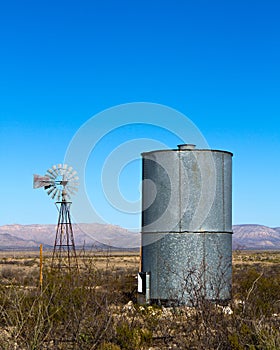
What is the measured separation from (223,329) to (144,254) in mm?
5712

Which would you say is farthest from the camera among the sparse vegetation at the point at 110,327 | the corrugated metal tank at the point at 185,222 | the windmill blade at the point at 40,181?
the windmill blade at the point at 40,181

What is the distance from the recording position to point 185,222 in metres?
13.0

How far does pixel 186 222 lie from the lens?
13.0 m

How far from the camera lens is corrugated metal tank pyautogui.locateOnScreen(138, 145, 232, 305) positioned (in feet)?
42.6

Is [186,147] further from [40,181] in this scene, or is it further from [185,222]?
[40,181]

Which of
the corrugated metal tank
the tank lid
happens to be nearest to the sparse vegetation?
the corrugated metal tank

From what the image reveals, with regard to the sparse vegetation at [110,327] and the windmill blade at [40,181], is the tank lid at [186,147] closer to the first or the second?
the sparse vegetation at [110,327]

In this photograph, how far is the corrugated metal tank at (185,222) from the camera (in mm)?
12992

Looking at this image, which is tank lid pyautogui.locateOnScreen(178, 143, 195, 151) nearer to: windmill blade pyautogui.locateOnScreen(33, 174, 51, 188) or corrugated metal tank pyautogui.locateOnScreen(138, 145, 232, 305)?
corrugated metal tank pyautogui.locateOnScreen(138, 145, 232, 305)

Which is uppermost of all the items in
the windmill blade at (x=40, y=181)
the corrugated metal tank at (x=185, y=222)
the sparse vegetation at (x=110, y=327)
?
the windmill blade at (x=40, y=181)

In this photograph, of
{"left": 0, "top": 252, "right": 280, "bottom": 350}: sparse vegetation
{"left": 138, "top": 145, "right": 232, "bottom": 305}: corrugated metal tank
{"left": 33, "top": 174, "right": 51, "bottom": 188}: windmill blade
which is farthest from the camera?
{"left": 33, "top": 174, "right": 51, "bottom": 188}: windmill blade

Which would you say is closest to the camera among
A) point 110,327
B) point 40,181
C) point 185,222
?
point 110,327

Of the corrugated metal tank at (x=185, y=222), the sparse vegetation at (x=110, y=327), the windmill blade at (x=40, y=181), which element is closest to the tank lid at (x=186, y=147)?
the corrugated metal tank at (x=185, y=222)

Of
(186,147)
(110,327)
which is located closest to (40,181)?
(186,147)
